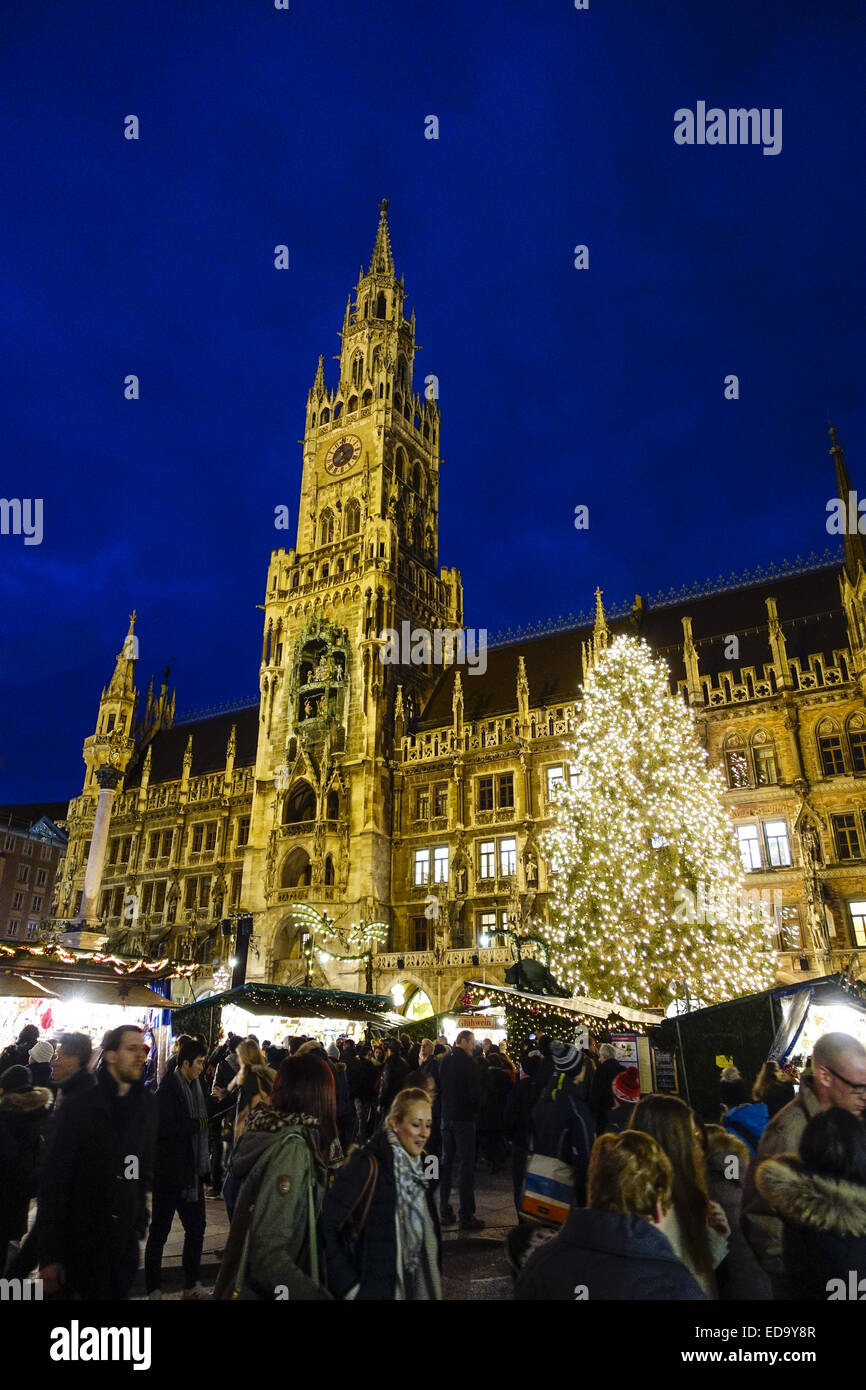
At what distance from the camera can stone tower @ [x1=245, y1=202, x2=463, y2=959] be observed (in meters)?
34.8

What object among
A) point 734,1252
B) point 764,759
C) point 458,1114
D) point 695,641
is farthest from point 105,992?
point 695,641

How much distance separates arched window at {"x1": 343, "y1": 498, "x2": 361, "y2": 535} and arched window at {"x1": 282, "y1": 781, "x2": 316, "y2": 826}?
546 inches

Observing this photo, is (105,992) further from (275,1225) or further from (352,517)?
(352,517)

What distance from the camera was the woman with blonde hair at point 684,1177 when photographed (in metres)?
3.54

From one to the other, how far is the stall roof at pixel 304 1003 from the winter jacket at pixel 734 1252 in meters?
12.9

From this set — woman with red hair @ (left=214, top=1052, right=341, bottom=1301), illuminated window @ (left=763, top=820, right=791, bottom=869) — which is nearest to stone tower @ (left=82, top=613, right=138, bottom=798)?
illuminated window @ (left=763, top=820, right=791, bottom=869)

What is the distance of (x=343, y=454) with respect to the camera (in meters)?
44.1

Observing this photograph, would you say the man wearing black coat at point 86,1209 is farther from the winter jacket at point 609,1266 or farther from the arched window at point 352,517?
the arched window at point 352,517

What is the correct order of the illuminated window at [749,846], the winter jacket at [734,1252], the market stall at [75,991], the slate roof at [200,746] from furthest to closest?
the slate roof at [200,746] → the illuminated window at [749,846] → the market stall at [75,991] → the winter jacket at [734,1252]

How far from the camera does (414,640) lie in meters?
40.2

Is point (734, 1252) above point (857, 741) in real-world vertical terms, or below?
below

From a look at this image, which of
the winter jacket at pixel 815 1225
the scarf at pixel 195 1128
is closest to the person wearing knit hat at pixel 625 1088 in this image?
the scarf at pixel 195 1128

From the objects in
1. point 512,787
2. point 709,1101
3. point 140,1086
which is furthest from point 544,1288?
point 512,787

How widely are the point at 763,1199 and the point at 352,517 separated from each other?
40.4 m
